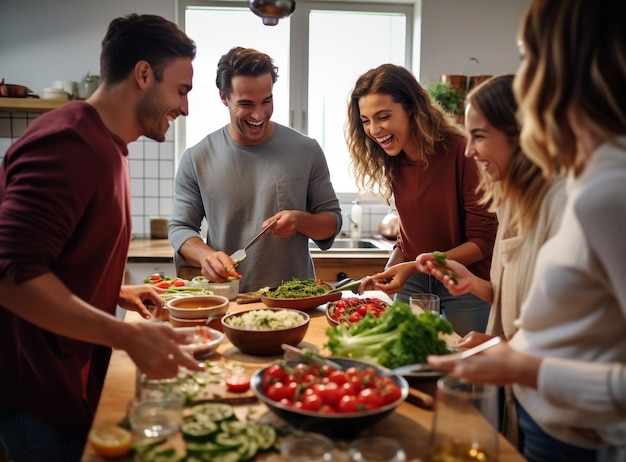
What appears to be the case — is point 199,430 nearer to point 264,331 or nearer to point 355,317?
point 264,331

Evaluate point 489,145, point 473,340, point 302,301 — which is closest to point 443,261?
point 473,340

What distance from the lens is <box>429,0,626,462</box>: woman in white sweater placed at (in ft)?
3.39

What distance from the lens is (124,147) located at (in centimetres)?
175

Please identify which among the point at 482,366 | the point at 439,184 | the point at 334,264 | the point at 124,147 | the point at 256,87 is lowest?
the point at 334,264

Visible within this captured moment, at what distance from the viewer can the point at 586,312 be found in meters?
1.13

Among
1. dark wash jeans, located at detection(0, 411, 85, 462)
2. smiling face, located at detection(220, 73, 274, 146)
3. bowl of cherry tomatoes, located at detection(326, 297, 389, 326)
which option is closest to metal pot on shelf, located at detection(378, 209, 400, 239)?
smiling face, located at detection(220, 73, 274, 146)

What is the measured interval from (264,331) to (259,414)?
359 mm

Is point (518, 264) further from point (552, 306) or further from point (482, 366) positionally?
point (482, 366)

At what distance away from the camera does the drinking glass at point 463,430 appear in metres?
1.02

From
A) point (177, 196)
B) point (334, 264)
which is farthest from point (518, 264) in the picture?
point (334, 264)

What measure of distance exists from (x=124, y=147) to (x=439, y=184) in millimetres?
1347

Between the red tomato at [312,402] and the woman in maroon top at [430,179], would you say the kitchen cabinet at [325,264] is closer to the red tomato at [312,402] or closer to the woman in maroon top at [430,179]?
the woman in maroon top at [430,179]

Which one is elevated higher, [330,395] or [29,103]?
[29,103]

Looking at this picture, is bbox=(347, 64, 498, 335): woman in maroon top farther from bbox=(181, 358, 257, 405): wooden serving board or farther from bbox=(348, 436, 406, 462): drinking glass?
bbox=(348, 436, 406, 462): drinking glass
